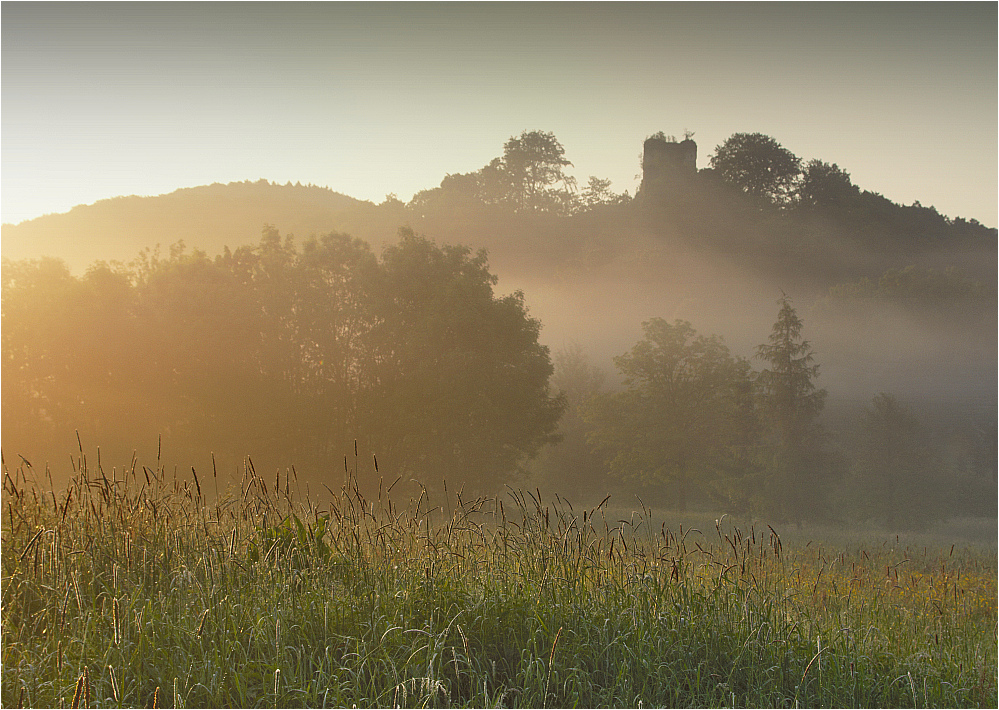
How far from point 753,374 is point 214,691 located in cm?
3084

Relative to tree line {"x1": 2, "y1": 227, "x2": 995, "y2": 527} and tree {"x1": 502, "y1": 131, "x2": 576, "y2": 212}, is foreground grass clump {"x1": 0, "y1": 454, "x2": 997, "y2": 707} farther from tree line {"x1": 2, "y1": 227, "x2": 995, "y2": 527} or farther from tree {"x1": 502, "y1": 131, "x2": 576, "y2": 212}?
tree {"x1": 502, "y1": 131, "x2": 576, "y2": 212}

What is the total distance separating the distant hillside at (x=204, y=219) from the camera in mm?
48438

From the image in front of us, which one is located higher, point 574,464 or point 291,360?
point 291,360

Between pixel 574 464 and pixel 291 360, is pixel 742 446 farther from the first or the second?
pixel 291 360

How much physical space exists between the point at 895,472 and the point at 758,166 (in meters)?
33.5

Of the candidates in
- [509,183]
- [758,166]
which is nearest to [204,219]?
[509,183]

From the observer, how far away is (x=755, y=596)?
14.0 ft

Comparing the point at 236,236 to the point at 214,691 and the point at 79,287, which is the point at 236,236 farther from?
the point at 214,691

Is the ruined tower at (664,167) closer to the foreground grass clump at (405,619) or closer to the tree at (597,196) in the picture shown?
the tree at (597,196)

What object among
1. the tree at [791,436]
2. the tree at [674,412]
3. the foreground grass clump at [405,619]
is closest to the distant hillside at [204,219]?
the tree at [674,412]

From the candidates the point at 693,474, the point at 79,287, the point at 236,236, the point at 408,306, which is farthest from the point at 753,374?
the point at 236,236

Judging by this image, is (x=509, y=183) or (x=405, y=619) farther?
(x=509, y=183)

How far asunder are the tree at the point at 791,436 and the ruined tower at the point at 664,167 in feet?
124

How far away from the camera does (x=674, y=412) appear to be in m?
30.8
